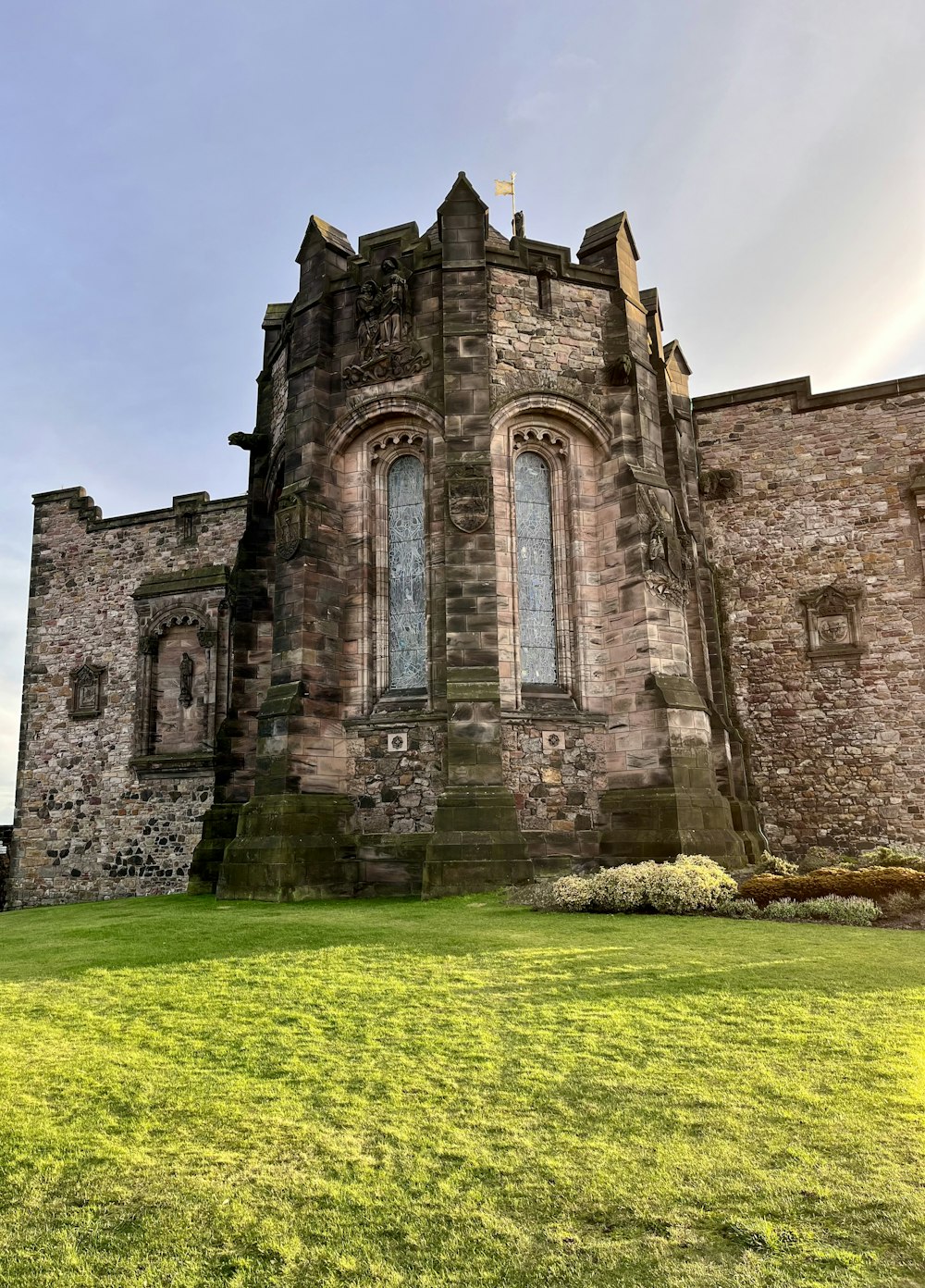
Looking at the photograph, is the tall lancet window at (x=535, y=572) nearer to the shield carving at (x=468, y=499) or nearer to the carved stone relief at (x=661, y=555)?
the shield carving at (x=468, y=499)

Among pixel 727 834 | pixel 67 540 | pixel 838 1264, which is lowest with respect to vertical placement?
pixel 838 1264

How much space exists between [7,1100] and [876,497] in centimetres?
1850

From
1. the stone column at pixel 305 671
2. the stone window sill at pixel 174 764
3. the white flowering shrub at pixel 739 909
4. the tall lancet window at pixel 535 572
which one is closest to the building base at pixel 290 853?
the stone column at pixel 305 671

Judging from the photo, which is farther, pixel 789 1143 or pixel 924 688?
pixel 924 688

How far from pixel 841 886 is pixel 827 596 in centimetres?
1054

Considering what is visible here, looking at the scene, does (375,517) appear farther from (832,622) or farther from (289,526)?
(832,622)

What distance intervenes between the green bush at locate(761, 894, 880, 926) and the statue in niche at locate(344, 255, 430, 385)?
29.1 ft

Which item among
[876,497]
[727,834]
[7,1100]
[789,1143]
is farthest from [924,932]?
[876,497]

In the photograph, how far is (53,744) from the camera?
24.3 m

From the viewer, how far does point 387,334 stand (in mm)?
13242

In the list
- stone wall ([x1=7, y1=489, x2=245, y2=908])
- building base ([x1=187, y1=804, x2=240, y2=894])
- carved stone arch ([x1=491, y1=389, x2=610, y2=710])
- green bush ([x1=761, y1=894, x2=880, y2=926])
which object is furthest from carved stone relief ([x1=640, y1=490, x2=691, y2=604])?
stone wall ([x1=7, y1=489, x2=245, y2=908])

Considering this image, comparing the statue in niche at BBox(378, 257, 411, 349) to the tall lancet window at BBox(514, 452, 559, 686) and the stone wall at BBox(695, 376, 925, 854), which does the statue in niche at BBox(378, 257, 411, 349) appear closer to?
the tall lancet window at BBox(514, 452, 559, 686)

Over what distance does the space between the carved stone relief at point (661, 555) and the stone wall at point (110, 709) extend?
44.9ft

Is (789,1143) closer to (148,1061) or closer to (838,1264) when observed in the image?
(838,1264)
